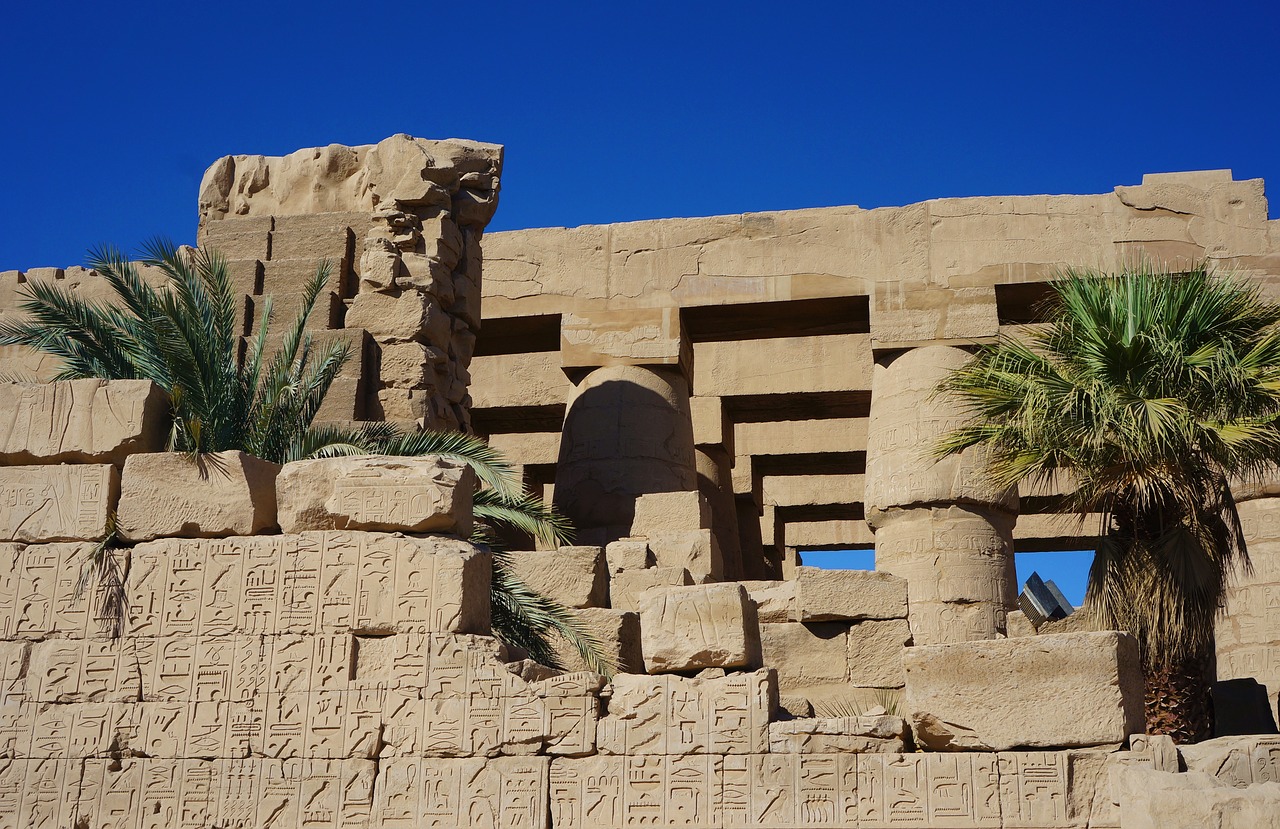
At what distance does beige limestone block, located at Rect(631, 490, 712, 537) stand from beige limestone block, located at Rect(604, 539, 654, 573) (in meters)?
1.16

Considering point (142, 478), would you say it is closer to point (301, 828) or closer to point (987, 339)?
point (301, 828)

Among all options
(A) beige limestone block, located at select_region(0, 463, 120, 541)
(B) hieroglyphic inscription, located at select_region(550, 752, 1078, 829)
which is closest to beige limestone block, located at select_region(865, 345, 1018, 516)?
(B) hieroglyphic inscription, located at select_region(550, 752, 1078, 829)

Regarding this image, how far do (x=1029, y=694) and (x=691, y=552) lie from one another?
4065mm

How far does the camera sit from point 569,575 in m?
9.20

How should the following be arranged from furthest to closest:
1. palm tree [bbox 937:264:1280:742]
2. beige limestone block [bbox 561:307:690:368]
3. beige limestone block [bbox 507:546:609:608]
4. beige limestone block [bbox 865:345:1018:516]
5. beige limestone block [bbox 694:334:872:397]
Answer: beige limestone block [bbox 694:334:872:397] → beige limestone block [bbox 561:307:690:368] → beige limestone block [bbox 865:345:1018:516] → beige limestone block [bbox 507:546:609:608] → palm tree [bbox 937:264:1280:742]

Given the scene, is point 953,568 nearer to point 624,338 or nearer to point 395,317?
point 624,338

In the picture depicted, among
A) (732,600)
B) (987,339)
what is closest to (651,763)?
(732,600)

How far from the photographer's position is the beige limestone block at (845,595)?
9867 millimetres

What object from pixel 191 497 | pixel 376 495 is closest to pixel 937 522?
pixel 376 495

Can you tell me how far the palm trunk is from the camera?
8.37 m

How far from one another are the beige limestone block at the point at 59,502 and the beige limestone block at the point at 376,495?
0.98m

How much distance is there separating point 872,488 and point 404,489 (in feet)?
18.9

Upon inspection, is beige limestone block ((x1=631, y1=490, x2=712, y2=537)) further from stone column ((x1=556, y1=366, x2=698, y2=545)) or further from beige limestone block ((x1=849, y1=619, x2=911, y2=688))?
beige limestone block ((x1=849, y1=619, x2=911, y2=688))

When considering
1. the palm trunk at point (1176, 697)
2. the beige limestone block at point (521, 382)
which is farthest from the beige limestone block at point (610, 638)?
the beige limestone block at point (521, 382)
